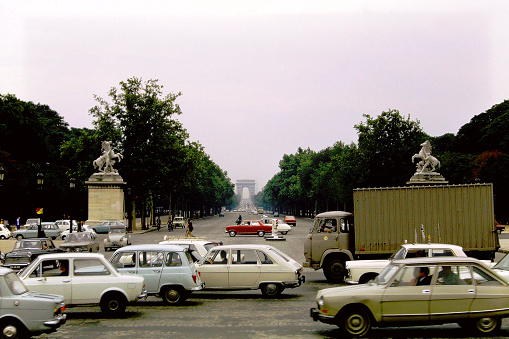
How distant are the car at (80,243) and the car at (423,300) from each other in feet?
74.9

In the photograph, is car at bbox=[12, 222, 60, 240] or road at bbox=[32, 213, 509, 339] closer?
road at bbox=[32, 213, 509, 339]

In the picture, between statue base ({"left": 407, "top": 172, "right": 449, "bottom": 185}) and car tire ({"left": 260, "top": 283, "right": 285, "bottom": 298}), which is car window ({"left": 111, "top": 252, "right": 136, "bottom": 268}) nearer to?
car tire ({"left": 260, "top": 283, "right": 285, "bottom": 298})

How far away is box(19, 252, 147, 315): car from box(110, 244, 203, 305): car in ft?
5.75

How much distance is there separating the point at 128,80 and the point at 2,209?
24.1 m

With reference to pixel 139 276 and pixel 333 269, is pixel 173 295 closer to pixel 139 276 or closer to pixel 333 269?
pixel 139 276

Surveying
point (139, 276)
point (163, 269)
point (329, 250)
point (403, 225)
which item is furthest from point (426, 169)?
point (139, 276)

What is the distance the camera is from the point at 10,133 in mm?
82500

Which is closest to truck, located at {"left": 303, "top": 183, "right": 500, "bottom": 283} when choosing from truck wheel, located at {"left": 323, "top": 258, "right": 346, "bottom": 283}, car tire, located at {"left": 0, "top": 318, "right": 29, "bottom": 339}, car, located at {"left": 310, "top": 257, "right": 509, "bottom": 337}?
truck wheel, located at {"left": 323, "top": 258, "right": 346, "bottom": 283}

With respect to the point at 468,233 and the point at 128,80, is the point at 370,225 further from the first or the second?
the point at 128,80

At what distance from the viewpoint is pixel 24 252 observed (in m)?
25.7

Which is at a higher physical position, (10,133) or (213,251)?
(10,133)

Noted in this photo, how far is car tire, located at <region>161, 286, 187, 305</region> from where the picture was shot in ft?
52.7

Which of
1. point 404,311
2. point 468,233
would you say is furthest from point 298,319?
point 468,233

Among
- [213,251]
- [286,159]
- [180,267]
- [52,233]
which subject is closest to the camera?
[180,267]
